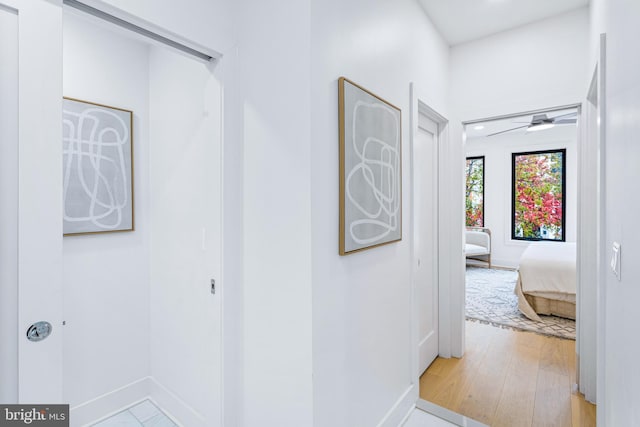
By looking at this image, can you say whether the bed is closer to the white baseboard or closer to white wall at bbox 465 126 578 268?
white wall at bbox 465 126 578 268

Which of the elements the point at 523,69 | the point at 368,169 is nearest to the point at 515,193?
the point at 523,69

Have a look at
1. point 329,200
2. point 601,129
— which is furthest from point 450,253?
point 329,200

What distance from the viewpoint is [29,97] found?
100cm

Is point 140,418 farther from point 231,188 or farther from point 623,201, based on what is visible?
point 623,201

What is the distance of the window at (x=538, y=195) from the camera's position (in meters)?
5.84

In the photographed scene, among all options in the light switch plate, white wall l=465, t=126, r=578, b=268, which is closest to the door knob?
the light switch plate

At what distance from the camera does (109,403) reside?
2.00 m

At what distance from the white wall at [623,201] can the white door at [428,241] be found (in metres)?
1.25

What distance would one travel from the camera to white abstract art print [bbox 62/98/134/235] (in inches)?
72.6

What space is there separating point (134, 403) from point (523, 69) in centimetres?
365

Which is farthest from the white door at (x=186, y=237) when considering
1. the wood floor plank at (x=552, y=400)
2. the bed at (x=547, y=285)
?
the bed at (x=547, y=285)

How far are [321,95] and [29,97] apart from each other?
3.20 ft

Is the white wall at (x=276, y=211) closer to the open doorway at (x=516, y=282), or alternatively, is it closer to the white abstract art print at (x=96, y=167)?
the white abstract art print at (x=96, y=167)

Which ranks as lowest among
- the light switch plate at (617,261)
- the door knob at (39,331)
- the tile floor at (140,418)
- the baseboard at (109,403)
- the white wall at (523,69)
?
the tile floor at (140,418)
